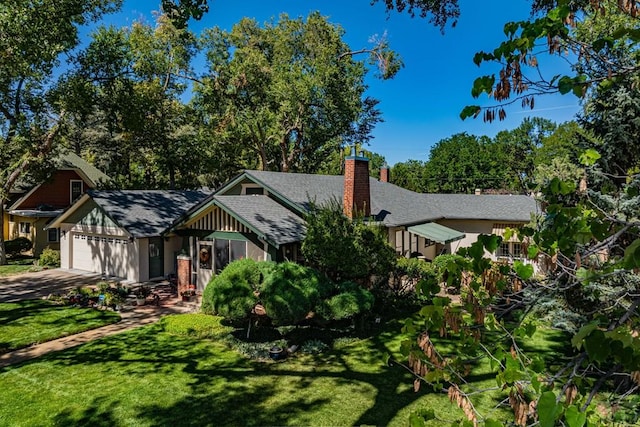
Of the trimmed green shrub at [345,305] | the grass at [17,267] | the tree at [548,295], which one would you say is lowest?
the grass at [17,267]

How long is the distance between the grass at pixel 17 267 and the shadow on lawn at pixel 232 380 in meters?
17.4

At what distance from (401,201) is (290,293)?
1803 cm

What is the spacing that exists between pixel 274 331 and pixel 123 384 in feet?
18.4

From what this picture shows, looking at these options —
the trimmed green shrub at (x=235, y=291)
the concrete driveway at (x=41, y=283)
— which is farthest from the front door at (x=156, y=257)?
the trimmed green shrub at (x=235, y=291)

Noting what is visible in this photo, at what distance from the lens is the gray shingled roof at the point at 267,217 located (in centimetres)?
1786

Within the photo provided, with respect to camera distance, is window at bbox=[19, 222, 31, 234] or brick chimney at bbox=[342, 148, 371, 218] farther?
window at bbox=[19, 222, 31, 234]

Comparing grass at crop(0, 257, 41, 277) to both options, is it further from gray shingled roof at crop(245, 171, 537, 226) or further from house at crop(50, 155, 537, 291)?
gray shingled roof at crop(245, 171, 537, 226)

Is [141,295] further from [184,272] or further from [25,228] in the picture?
[25,228]

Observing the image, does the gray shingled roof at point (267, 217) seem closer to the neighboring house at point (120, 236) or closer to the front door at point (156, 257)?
the neighboring house at point (120, 236)

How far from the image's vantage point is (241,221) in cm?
1805

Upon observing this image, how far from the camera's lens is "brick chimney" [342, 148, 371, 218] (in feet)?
67.1

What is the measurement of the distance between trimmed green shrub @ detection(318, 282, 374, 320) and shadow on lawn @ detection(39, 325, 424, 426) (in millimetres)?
1189

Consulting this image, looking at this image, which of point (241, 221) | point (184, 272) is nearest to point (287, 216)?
point (241, 221)

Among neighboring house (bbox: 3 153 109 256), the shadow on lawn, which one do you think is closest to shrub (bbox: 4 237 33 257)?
neighboring house (bbox: 3 153 109 256)
